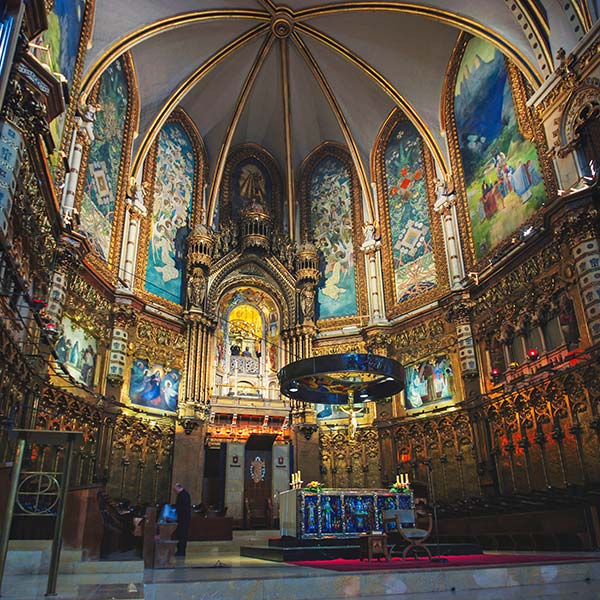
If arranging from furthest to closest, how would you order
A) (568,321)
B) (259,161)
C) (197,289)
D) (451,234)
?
(259,161) < (197,289) < (451,234) < (568,321)

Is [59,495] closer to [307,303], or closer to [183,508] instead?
[183,508]

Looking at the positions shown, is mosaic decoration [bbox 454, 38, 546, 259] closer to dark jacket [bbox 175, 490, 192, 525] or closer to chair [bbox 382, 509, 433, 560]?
chair [bbox 382, 509, 433, 560]

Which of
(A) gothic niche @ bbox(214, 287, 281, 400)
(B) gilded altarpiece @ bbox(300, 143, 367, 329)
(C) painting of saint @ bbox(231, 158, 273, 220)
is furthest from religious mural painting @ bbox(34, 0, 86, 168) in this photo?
(B) gilded altarpiece @ bbox(300, 143, 367, 329)

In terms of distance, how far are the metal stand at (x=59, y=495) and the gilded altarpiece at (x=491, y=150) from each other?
50.4 feet

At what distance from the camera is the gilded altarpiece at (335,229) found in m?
25.4

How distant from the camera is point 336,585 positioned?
7.02m

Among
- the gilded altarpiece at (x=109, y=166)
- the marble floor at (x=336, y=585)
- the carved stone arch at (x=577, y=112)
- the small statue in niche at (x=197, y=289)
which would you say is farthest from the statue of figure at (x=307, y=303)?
the marble floor at (x=336, y=585)

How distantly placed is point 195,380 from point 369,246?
10.1m

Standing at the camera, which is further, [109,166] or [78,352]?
[109,166]

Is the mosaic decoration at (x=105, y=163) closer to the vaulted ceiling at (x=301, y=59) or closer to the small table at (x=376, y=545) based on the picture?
the vaulted ceiling at (x=301, y=59)

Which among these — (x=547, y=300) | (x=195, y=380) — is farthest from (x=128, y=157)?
(x=547, y=300)

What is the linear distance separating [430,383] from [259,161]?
1527 centimetres

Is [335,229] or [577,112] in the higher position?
[335,229]

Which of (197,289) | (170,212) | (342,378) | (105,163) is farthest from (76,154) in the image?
(342,378)
